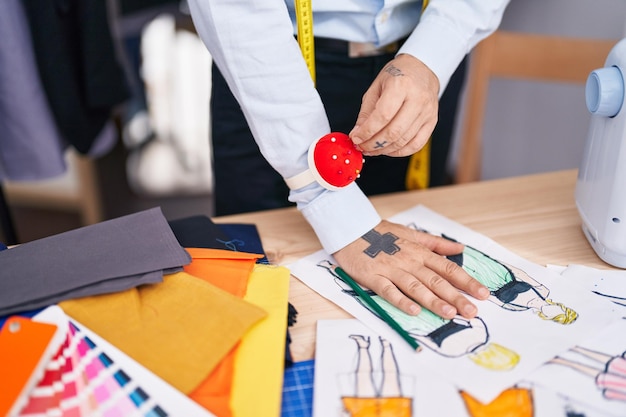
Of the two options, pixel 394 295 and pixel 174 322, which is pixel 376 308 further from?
pixel 174 322

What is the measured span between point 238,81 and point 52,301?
38 cm

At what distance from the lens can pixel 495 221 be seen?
918 millimetres

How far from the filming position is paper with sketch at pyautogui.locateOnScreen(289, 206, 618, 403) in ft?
1.98

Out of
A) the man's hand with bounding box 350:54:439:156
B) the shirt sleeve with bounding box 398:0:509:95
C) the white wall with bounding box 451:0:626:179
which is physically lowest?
the white wall with bounding box 451:0:626:179

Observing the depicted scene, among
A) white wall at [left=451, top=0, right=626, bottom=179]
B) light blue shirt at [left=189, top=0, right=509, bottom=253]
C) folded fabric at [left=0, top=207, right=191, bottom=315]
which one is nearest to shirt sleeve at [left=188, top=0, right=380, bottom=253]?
light blue shirt at [left=189, top=0, right=509, bottom=253]

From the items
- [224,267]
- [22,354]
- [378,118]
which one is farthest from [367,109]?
[22,354]

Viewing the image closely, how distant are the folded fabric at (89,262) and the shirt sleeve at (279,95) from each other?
0.68 feet

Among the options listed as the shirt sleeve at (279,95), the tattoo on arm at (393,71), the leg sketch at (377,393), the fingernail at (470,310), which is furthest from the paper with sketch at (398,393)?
the tattoo on arm at (393,71)

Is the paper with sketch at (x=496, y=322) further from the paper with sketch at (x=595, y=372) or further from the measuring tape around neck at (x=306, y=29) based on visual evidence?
the measuring tape around neck at (x=306, y=29)

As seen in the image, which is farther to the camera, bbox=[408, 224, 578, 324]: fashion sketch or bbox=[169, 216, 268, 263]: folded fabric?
bbox=[169, 216, 268, 263]: folded fabric

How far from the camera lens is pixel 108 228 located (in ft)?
2.39

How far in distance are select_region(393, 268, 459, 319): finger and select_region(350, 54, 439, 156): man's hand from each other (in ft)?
0.58

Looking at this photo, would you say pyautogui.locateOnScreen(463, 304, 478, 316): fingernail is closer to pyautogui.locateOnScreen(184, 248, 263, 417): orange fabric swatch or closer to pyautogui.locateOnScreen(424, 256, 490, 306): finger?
pyautogui.locateOnScreen(424, 256, 490, 306): finger

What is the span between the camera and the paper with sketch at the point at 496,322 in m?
0.60
